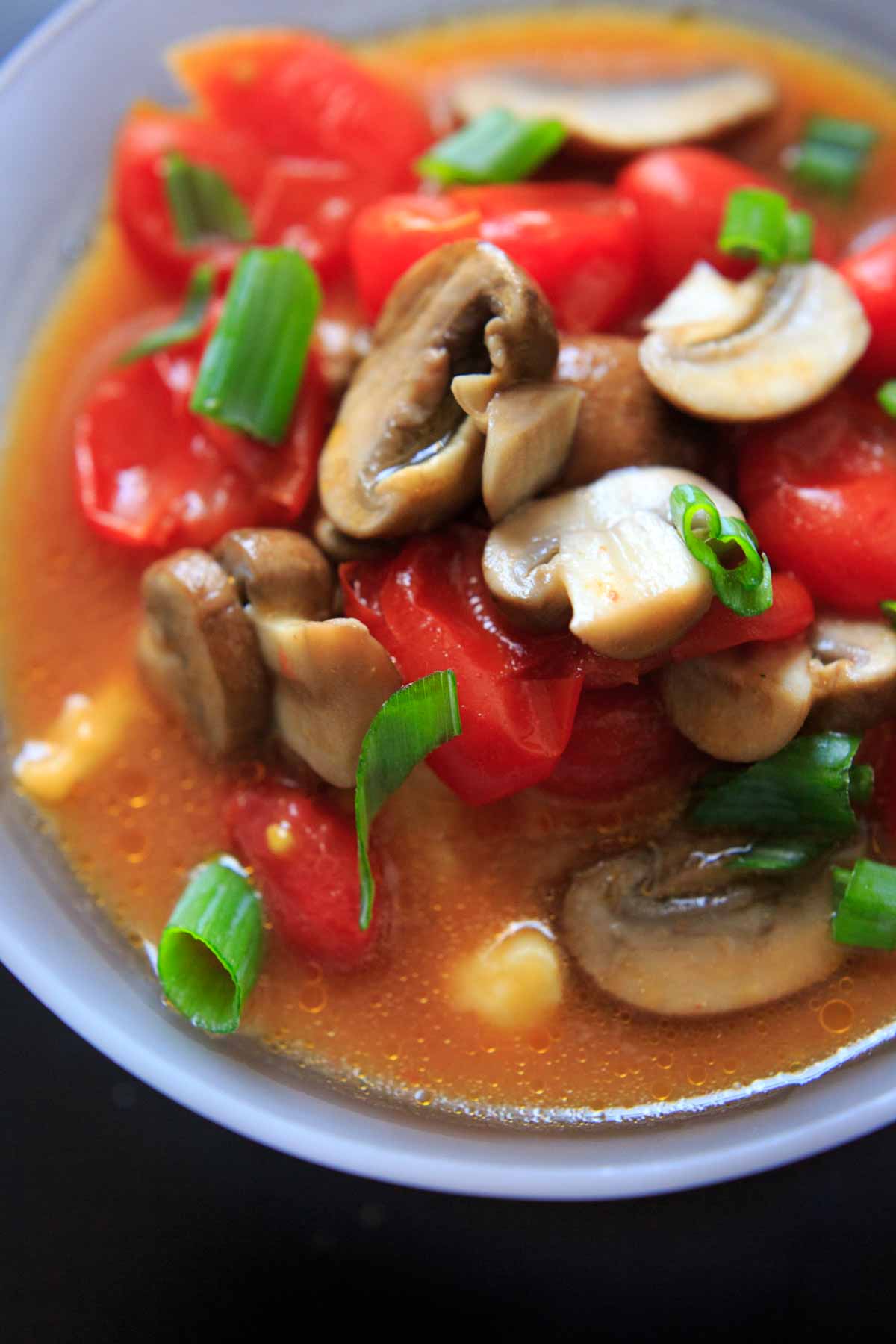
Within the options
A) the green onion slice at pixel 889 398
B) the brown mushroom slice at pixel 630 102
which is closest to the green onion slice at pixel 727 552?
the green onion slice at pixel 889 398

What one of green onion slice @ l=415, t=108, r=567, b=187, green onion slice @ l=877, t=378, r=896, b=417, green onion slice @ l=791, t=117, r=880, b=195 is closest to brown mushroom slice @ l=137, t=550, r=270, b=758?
green onion slice @ l=415, t=108, r=567, b=187

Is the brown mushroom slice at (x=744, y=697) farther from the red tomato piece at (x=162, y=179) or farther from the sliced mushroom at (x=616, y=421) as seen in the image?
the red tomato piece at (x=162, y=179)

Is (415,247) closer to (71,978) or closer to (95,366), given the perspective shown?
(95,366)

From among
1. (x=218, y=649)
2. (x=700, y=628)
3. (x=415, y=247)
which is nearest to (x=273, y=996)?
(x=218, y=649)

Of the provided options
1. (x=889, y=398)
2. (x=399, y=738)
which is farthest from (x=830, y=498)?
(x=399, y=738)

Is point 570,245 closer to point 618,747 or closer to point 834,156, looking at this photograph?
point 834,156
